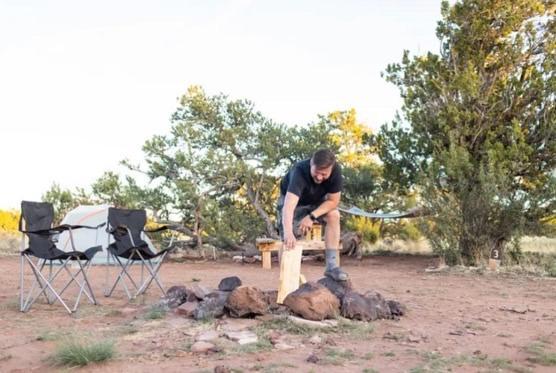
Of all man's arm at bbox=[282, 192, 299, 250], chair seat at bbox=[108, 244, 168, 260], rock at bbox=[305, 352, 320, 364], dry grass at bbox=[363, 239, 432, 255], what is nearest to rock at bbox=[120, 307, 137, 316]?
chair seat at bbox=[108, 244, 168, 260]

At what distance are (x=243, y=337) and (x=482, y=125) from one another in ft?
25.1

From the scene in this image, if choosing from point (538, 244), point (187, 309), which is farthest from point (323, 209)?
point (538, 244)

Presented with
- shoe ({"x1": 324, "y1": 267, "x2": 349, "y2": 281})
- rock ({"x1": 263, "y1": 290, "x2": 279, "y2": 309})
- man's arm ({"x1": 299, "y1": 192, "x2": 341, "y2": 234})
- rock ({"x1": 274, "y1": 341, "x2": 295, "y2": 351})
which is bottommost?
rock ({"x1": 274, "y1": 341, "x2": 295, "y2": 351})

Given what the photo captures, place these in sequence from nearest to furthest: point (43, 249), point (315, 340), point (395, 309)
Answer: point (315, 340) < point (395, 309) < point (43, 249)

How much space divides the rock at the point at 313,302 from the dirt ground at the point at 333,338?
0.81ft

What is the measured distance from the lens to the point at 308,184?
441 centimetres

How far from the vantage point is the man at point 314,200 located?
4.18 meters

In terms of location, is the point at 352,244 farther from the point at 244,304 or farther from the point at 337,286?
the point at 244,304

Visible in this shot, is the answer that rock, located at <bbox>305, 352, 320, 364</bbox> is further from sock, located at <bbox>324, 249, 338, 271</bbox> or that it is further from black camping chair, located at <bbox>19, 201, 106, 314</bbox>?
black camping chair, located at <bbox>19, 201, 106, 314</bbox>

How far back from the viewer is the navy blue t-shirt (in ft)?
14.1

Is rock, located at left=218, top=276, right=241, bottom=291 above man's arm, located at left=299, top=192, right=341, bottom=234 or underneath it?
underneath

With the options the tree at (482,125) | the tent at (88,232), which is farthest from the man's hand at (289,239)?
the tent at (88,232)

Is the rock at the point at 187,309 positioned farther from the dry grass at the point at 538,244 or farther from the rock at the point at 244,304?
the dry grass at the point at 538,244

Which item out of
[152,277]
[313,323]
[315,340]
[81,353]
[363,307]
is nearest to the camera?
[81,353]
